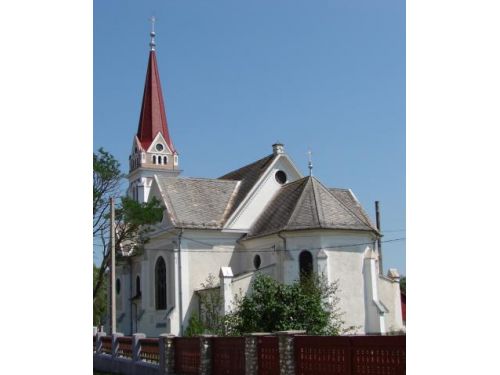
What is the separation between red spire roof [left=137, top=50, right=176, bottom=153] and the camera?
41188 mm

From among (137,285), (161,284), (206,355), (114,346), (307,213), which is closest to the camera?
(206,355)

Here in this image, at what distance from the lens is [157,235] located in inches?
942

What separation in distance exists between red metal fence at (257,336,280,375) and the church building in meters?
10.6

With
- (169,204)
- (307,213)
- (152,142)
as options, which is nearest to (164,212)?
→ (169,204)

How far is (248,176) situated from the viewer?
26.7m

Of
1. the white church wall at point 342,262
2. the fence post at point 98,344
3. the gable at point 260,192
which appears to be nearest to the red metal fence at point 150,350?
the fence post at point 98,344

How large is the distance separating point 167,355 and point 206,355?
1.26 meters

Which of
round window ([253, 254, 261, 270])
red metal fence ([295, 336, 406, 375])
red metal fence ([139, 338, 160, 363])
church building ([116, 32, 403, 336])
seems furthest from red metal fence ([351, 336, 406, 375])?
round window ([253, 254, 261, 270])

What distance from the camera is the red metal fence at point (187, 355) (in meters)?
11.8

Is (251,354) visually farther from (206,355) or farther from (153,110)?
(153,110)

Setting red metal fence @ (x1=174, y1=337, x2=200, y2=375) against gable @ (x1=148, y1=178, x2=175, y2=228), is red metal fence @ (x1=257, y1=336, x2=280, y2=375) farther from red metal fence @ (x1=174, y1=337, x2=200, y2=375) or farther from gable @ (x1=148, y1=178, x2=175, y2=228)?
gable @ (x1=148, y1=178, x2=175, y2=228)

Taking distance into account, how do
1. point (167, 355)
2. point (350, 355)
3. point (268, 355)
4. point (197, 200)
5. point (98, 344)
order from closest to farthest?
1. point (350, 355)
2. point (268, 355)
3. point (167, 355)
4. point (98, 344)
5. point (197, 200)
